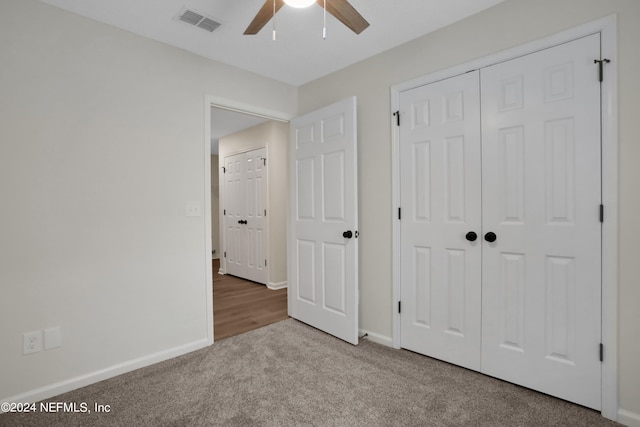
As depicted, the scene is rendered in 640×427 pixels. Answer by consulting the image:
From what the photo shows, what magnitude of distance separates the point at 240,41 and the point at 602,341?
122 inches

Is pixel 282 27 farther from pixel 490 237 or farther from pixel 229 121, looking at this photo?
pixel 229 121

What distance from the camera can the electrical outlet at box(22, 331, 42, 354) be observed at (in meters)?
1.92

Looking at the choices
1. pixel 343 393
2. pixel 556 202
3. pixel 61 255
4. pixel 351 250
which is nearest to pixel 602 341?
pixel 556 202

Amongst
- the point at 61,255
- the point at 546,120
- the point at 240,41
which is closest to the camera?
the point at 546,120

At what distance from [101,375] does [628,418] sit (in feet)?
10.4

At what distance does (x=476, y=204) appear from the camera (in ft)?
7.16

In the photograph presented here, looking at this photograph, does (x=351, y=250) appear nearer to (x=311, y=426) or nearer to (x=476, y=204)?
(x=476, y=204)

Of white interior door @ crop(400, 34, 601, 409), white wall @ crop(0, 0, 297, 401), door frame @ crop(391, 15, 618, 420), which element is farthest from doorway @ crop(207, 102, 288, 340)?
A: door frame @ crop(391, 15, 618, 420)

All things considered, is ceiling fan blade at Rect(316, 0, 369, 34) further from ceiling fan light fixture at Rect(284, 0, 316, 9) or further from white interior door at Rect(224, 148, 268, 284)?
white interior door at Rect(224, 148, 268, 284)

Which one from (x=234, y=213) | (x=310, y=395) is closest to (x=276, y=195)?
(x=234, y=213)

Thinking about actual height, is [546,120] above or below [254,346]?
above

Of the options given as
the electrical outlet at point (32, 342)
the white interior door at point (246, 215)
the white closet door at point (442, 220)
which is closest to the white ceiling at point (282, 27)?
the white closet door at point (442, 220)

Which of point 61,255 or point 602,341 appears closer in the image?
point 602,341

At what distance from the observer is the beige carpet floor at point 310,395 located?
5.67 ft
